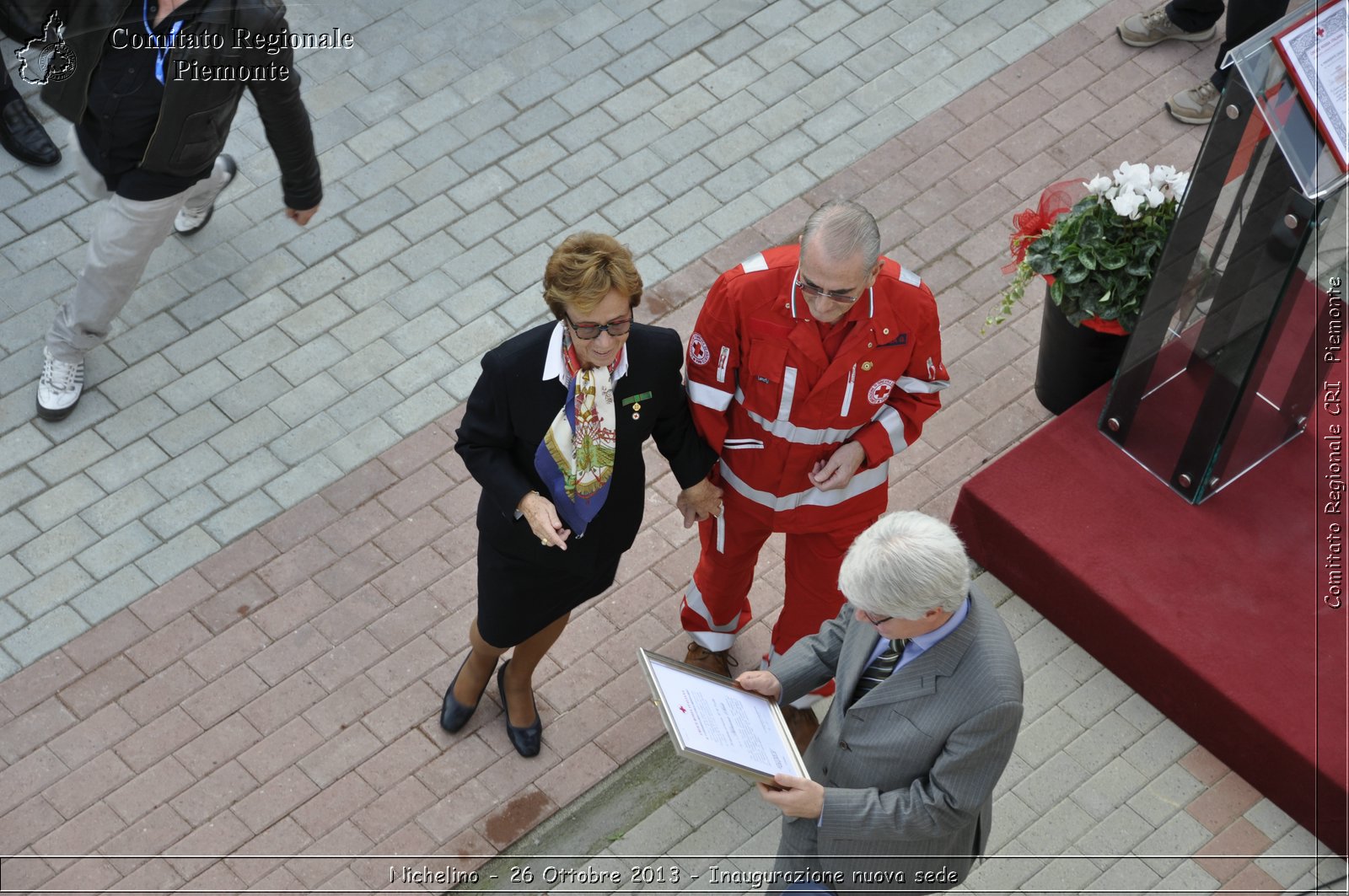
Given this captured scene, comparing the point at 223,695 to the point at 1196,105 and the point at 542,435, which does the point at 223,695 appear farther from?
the point at 1196,105

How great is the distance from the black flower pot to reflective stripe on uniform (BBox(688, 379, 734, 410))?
1.90 metres

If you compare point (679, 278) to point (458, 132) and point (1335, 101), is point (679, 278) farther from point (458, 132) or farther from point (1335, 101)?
point (1335, 101)

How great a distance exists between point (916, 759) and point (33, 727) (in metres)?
3.25

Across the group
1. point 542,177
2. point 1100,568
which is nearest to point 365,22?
point 542,177

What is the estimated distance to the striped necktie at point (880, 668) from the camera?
12.2 ft

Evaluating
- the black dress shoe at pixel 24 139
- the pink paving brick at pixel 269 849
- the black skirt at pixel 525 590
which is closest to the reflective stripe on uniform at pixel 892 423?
the black skirt at pixel 525 590

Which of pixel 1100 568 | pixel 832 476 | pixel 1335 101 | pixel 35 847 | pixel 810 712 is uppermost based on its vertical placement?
pixel 1335 101

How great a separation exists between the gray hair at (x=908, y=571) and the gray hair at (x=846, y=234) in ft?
2.87

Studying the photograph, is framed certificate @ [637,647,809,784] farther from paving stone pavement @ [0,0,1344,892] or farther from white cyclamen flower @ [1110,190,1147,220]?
white cyclamen flower @ [1110,190,1147,220]

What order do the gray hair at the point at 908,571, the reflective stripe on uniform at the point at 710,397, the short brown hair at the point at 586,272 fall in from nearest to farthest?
1. the gray hair at the point at 908,571
2. the short brown hair at the point at 586,272
3. the reflective stripe on uniform at the point at 710,397

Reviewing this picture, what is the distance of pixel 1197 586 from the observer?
5.39 m

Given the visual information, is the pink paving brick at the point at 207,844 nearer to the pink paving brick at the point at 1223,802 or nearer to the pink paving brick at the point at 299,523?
the pink paving brick at the point at 299,523

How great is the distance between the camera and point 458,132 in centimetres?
713

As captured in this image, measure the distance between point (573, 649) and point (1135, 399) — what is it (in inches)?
91.7
